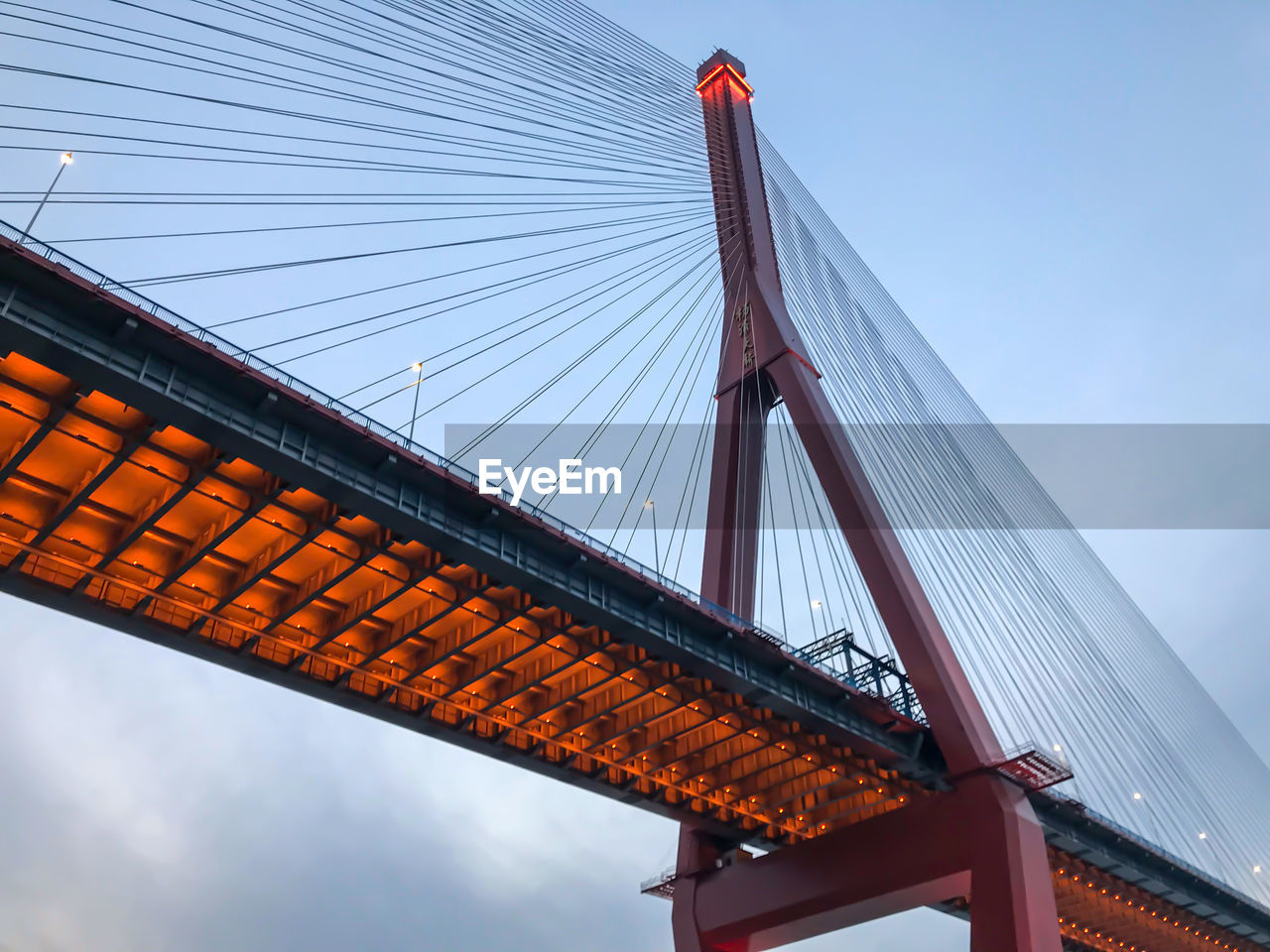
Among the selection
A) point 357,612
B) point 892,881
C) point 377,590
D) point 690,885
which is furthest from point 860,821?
point 357,612

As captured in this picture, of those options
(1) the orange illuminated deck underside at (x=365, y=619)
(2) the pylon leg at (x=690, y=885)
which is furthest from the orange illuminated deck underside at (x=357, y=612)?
(2) the pylon leg at (x=690, y=885)

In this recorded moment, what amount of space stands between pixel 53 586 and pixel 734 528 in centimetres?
2109

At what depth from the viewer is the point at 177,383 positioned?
72.4ft

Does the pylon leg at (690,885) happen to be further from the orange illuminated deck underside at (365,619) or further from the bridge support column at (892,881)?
the orange illuminated deck underside at (365,619)

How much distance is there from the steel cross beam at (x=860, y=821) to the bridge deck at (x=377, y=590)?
2.93 m

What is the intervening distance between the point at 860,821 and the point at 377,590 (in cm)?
1758

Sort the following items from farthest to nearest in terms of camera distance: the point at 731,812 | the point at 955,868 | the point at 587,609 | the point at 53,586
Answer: the point at 731,812, the point at 955,868, the point at 587,609, the point at 53,586

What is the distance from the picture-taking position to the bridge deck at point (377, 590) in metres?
→ 22.1

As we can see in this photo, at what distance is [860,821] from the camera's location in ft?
112

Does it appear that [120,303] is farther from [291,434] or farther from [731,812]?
[731,812]

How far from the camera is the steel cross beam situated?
29844 mm

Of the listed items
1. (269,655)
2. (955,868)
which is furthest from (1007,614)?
(269,655)

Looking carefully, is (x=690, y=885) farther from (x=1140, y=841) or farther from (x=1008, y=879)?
(x=1140, y=841)

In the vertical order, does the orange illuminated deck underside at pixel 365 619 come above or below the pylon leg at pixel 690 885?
above
